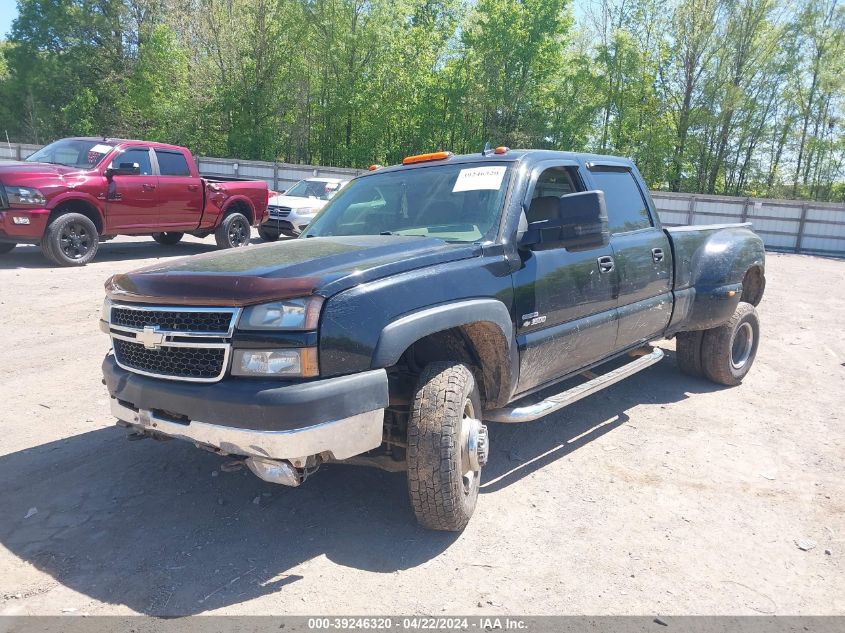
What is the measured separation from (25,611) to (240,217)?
11302 mm

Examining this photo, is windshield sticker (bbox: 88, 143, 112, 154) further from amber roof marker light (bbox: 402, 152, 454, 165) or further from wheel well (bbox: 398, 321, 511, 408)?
wheel well (bbox: 398, 321, 511, 408)

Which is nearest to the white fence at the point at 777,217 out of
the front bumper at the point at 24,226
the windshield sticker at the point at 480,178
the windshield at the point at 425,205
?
the front bumper at the point at 24,226

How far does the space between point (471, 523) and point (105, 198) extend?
9.38 meters

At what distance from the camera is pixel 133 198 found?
11117mm

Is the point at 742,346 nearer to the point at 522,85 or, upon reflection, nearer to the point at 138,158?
the point at 138,158

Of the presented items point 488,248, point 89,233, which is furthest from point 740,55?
point 488,248

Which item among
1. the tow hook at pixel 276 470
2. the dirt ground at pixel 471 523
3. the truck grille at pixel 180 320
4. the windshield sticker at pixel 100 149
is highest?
the windshield sticker at pixel 100 149

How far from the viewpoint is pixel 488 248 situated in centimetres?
361

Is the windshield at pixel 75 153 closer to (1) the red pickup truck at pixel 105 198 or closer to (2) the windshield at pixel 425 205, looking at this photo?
(1) the red pickup truck at pixel 105 198

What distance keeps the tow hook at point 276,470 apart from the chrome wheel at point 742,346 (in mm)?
4792

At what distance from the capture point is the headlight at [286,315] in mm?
2811

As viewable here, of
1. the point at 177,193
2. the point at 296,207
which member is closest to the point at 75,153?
the point at 177,193

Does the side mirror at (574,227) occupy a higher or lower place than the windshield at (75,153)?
lower

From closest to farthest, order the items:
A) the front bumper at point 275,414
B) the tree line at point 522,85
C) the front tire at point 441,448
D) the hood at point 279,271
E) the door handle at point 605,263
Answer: the front bumper at point 275,414, the hood at point 279,271, the front tire at point 441,448, the door handle at point 605,263, the tree line at point 522,85
